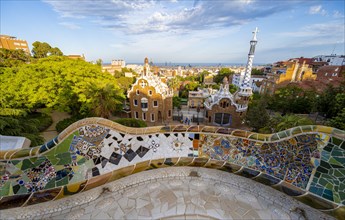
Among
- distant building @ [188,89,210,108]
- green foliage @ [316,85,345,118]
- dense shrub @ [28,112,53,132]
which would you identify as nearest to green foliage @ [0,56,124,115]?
dense shrub @ [28,112,53,132]

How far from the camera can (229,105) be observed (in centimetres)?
1778

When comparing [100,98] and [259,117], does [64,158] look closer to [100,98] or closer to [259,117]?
[100,98]

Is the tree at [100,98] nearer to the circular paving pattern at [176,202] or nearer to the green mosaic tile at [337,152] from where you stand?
the circular paving pattern at [176,202]

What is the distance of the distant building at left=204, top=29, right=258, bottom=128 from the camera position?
58.0 ft

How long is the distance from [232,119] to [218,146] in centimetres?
1505

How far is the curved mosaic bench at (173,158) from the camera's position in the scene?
11.1 feet

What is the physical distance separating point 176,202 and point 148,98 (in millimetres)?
14789

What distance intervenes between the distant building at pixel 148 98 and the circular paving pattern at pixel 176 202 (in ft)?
45.3

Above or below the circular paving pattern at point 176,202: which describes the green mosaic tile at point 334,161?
above

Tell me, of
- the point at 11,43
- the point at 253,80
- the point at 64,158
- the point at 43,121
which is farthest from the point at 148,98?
the point at 11,43

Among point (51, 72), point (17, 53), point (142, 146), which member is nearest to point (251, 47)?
point (142, 146)

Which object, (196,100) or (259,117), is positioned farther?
(196,100)

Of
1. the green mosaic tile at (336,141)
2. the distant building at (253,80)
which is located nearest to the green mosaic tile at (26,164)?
the green mosaic tile at (336,141)

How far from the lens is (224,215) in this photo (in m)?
3.33
